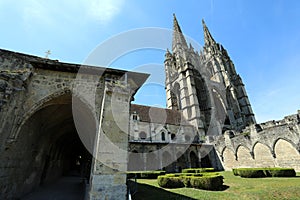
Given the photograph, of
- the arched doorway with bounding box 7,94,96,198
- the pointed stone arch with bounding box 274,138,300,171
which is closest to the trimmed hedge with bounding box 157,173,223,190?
the arched doorway with bounding box 7,94,96,198

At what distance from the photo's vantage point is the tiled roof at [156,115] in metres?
24.5

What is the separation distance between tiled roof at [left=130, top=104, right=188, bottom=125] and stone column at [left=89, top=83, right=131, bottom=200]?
1844 cm

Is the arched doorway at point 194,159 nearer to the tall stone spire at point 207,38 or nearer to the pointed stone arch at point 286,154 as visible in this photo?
the pointed stone arch at point 286,154

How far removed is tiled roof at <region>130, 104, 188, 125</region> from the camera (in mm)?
24453

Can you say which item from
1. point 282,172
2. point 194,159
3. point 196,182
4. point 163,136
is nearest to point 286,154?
point 282,172

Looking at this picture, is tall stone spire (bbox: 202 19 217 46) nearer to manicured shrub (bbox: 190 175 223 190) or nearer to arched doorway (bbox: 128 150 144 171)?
arched doorway (bbox: 128 150 144 171)

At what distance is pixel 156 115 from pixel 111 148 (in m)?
21.6

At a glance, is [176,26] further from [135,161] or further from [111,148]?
[111,148]

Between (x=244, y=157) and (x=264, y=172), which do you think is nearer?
(x=264, y=172)

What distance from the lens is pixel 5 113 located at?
4.52 meters

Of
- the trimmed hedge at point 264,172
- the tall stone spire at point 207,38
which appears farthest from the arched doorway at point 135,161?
the tall stone spire at point 207,38

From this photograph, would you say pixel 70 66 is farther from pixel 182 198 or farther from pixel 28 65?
pixel 182 198

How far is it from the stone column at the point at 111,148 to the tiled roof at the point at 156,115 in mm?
18442

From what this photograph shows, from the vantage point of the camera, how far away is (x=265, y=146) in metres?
15.2
